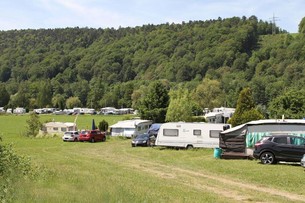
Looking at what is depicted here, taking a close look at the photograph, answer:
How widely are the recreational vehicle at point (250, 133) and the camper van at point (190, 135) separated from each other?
4252 millimetres

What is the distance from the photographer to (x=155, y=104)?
2044 inches

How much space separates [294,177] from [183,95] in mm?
37550

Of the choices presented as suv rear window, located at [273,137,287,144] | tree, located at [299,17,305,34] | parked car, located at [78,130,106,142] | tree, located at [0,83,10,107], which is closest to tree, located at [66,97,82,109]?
tree, located at [0,83,10,107]

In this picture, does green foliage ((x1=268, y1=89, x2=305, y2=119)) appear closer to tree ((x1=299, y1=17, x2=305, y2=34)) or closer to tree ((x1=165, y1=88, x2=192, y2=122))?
tree ((x1=165, y1=88, x2=192, y2=122))

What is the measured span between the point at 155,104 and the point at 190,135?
21828 mm

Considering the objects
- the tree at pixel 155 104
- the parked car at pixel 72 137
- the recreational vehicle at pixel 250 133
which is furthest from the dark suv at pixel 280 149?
the tree at pixel 155 104

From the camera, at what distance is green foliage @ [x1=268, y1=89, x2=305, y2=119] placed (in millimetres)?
49031

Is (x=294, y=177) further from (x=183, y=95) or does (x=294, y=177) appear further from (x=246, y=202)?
(x=183, y=95)

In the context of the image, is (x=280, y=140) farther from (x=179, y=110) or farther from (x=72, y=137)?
(x=179, y=110)

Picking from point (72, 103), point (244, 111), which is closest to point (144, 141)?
point (244, 111)

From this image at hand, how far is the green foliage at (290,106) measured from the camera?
49.0m

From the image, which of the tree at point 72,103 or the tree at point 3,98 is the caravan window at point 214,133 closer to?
the tree at point 72,103

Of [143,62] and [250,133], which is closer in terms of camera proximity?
[250,133]

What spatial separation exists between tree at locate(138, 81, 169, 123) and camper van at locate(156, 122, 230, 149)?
20.0m
